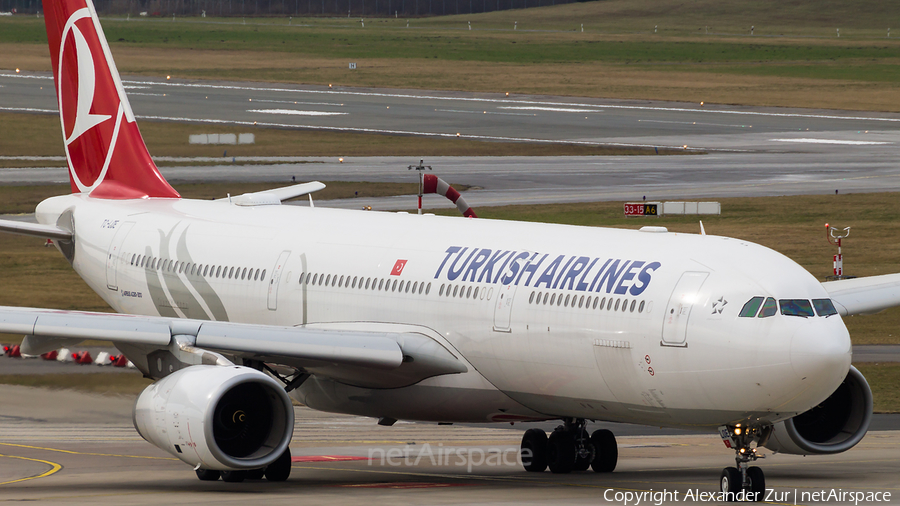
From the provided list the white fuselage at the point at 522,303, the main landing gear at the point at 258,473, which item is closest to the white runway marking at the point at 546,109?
the white fuselage at the point at 522,303

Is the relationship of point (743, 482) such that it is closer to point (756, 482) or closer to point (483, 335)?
point (756, 482)

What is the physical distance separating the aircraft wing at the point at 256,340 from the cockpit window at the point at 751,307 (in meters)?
5.92

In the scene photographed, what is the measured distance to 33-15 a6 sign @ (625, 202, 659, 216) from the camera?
204ft

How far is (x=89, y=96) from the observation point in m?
35.8

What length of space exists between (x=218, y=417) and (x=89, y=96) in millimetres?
15177

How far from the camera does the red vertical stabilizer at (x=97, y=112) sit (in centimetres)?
3569

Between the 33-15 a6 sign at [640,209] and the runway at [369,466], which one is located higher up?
the 33-15 a6 sign at [640,209]

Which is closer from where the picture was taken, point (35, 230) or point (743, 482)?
point (743, 482)

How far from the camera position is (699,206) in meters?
63.5

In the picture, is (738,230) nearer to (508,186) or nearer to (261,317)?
(508,186)

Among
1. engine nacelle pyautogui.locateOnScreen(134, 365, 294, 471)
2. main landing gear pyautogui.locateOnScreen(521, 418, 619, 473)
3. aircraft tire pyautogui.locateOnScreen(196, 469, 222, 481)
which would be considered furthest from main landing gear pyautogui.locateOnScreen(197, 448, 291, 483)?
main landing gear pyautogui.locateOnScreen(521, 418, 619, 473)

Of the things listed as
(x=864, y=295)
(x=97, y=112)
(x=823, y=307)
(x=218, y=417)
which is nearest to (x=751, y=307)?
(x=823, y=307)

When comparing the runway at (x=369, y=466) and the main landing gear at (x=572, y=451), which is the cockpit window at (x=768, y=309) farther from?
the main landing gear at (x=572, y=451)

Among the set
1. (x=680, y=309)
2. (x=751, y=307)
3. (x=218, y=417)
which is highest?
(x=751, y=307)
